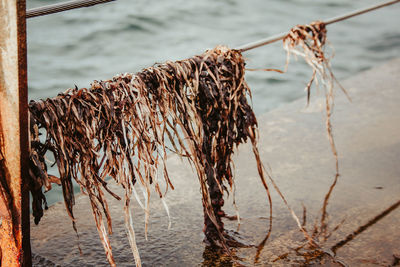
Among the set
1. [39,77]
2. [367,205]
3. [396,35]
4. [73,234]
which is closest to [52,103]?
[73,234]

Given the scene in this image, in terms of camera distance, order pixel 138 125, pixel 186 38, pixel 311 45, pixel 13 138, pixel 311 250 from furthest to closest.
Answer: pixel 186 38, pixel 311 45, pixel 311 250, pixel 138 125, pixel 13 138

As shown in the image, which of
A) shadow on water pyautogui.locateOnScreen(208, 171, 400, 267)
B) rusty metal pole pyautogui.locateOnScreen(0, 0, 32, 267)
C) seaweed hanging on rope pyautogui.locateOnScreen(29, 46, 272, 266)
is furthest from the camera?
shadow on water pyautogui.locateOnScreen(208, 171, 400, 267)

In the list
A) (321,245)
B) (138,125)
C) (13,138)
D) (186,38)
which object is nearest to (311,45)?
(321,245)

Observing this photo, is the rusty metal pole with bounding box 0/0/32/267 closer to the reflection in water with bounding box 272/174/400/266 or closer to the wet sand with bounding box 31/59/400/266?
the wet sand with bounding box 31/59/400/266

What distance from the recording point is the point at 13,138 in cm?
129

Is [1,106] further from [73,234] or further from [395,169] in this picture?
[395,169]

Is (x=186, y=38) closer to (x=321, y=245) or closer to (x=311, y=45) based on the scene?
(x=311, y=45)

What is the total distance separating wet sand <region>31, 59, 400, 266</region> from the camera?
1954 millimetres

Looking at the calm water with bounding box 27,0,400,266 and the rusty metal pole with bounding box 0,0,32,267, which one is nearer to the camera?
the rusty metal pole with bounding box 0,0,32,267

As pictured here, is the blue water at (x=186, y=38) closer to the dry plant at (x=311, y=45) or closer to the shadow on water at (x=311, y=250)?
the dry plant at (x=311, y=45)

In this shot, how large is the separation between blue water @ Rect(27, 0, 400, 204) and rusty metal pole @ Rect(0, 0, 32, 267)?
16.2 ft

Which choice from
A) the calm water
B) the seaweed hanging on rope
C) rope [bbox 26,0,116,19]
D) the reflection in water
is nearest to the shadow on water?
the reflection in water

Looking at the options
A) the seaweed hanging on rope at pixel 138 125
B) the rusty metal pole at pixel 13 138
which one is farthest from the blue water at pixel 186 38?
the rusty metal pole at pixel 13 138

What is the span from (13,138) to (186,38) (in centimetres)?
773
